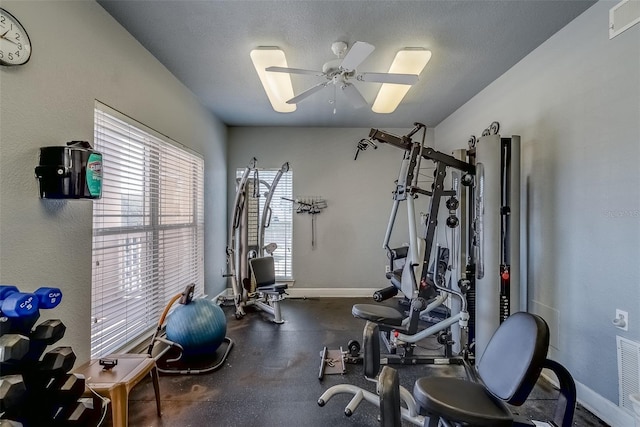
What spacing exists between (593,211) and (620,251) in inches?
12.1

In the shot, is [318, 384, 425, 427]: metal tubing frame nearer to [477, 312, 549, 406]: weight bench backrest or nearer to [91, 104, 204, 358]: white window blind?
[477, 312, 549, 406]: weight bench backrest

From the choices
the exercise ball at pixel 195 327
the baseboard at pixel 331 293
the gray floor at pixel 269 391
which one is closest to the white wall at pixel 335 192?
the baseboard at pixel 331 293

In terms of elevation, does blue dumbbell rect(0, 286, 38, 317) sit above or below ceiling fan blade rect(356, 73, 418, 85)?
below

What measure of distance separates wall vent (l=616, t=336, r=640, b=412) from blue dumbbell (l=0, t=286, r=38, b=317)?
304cm

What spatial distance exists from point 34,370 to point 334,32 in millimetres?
2627

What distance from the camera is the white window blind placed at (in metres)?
2.08

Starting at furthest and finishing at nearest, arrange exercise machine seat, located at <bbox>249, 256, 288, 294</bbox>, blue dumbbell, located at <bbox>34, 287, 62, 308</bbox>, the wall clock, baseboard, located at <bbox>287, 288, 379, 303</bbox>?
baseboard, located at <bbox>287, 288, 379, 303</bbox> → exercise machine seat, located at <bbox>249, 256, 288, 294</bbox> → the wall clock → blue dumbbell, located at <bbox>34, 287, 62, 308</bbox>

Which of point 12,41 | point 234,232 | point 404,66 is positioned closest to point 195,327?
point 234,232

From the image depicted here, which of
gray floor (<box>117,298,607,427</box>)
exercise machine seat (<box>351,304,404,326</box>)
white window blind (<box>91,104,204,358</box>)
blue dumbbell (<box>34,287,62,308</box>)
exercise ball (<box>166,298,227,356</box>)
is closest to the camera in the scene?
blue dumbbell (<box>34,287,62,308</box>)

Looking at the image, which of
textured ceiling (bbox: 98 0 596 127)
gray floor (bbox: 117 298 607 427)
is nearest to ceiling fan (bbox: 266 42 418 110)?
textured ceiling (bbox: 98 0 596 127)

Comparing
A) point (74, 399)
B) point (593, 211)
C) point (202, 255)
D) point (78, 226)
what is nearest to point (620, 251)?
point (593, 211)

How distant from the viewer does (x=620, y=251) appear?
1.83 meters

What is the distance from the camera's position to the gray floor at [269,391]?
1932mm

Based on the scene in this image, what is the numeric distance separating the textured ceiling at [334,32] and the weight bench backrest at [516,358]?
2011 millimetres
